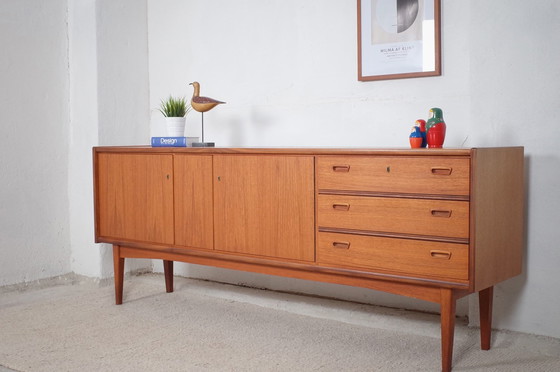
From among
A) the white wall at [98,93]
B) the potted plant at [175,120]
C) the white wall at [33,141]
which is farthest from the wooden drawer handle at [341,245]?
the white wall at [33,141]

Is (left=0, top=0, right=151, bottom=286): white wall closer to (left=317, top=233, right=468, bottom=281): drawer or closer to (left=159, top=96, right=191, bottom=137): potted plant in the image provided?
(left=159, top=96, right=191, bottom=137): potted plant

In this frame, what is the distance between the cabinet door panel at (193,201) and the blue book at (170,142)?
131 millimetres

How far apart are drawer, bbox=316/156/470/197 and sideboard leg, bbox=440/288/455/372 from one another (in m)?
0.40

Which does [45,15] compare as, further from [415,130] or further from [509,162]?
[509,162]

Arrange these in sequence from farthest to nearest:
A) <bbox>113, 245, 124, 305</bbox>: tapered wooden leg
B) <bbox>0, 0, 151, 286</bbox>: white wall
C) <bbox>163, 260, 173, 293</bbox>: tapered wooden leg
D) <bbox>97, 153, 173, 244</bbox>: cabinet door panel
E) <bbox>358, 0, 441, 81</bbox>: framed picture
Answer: <bbox>0, 0, 151, 286</bbox>: white wall
<bbox>163, 260, 173, 293</bbox>: tapered wooden leg
<bbox>113, 245, 124, 305</bbox>: tapered wooden leg
<bbox>97, 153, 173, 244</bbox>: cabinet door panel
<bbox>358, 0, 441, 81</bbox>: framed picture

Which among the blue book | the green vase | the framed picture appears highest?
the framed picture

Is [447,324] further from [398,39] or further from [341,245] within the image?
[398,39]

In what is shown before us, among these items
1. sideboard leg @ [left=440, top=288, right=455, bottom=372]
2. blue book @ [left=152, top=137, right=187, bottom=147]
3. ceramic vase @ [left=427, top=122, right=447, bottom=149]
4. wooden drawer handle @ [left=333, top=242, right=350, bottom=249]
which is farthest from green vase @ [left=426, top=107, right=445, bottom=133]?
blue book @ [left=152, top=137, right=187, bottom=147]

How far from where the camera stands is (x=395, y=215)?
260 cm

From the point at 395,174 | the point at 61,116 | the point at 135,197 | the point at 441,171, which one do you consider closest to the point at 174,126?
the point at 135,197

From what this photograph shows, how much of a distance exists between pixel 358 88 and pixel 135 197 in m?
1.37

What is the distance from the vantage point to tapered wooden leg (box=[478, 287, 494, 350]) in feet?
9.11

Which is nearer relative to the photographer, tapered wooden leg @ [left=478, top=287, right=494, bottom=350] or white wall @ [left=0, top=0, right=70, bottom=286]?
tapered wooden leg @ [left=478, top=287, right=494, bottom=350]

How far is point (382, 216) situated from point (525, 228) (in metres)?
0.76
